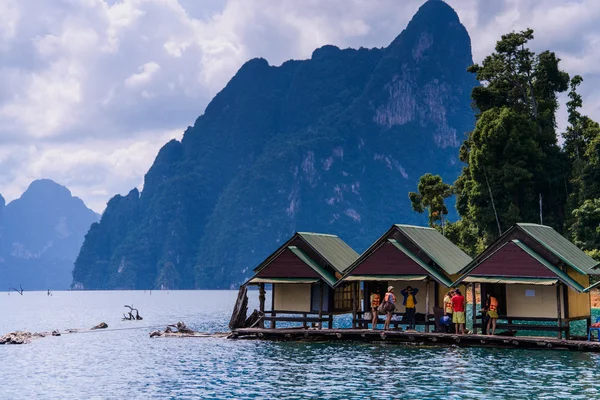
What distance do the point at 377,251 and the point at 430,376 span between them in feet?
42.9

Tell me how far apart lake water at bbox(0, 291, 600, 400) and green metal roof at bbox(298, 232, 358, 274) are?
5.69 m

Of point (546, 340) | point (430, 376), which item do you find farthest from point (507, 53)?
point (430, 376)

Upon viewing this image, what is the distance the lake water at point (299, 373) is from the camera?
26328 millimetres

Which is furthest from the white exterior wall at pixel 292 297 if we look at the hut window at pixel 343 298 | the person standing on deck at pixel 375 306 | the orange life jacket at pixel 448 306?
the orange life jacket at pixel 448 306

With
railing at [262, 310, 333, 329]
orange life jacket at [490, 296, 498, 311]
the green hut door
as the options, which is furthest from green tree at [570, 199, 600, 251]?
orange life jacket at [490, 296, 498, 311]

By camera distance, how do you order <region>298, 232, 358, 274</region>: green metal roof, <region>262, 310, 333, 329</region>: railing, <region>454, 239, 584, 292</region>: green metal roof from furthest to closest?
1. <region>298, 232, 358, 274</region>: green metal roof
2. <region>262, 310, 333, 329</region>: railing
3. <region>454, 239, 584, 292</region>: green metal roof

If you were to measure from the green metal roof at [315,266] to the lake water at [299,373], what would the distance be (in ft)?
12.9

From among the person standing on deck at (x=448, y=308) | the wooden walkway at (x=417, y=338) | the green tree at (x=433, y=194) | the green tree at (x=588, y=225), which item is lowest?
the wooden walkway at (x=417, y=338)

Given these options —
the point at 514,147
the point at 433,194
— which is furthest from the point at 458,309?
the point at 433,194

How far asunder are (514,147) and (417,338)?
142ft

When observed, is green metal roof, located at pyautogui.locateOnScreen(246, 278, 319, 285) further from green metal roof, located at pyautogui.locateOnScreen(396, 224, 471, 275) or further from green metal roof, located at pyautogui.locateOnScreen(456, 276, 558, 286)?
green metal roof, located at pyautogui.locateOnScreen(456, 276, 558, 286)

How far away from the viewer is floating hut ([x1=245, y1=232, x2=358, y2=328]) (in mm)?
43812

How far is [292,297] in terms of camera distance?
45500 mm

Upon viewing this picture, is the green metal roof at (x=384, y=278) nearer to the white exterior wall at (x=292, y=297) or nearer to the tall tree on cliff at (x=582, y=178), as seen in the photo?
the white exterior wall at (x=292, y=297)
